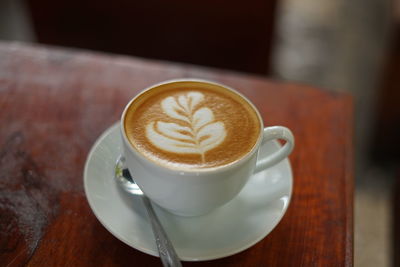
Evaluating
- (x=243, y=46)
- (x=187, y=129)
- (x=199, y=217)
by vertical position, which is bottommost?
(x=243, y=46)

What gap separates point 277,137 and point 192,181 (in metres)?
0.14

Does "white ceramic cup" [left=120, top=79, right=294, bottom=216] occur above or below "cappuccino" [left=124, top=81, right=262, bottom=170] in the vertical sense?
below

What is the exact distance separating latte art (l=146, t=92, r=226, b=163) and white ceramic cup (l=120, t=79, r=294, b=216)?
31mm

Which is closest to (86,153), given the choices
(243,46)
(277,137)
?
(277,137)

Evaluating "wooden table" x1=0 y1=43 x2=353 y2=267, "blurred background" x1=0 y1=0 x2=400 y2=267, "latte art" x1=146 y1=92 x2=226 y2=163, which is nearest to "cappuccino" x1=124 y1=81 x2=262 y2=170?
"latte art" x1=146 y1=92 x2=226 y2=163

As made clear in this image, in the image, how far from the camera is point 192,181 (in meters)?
0.50

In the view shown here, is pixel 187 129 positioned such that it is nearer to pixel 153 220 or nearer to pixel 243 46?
pixel 153 220

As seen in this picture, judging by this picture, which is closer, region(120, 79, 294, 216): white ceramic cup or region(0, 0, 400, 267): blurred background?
region(120, 79, 294, 216): white ceramic cup

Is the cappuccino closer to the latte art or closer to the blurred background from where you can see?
the latte art

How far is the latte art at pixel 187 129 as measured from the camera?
0.54m

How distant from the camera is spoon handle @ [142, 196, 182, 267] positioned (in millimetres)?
491

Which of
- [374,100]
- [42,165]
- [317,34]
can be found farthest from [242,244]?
[317,34]

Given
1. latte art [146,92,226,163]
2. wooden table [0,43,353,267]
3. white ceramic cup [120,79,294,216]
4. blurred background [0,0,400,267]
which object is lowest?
blurred background [0,0,400,267]

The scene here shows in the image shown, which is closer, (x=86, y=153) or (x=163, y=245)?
(x=163, y=245)
